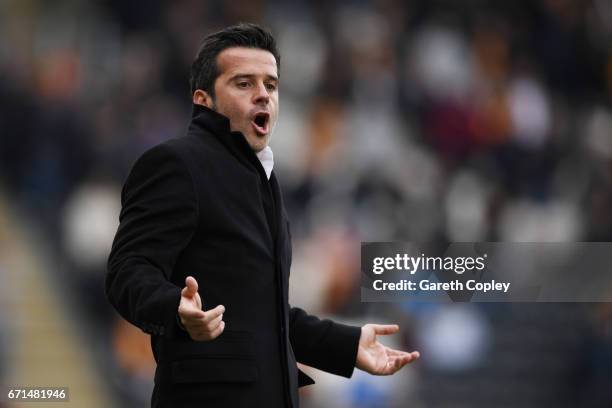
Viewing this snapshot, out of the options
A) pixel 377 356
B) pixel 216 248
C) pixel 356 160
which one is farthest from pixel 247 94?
pixel 356 160

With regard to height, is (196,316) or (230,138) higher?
(230,138)

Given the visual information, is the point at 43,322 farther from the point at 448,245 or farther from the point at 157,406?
the point at 157,406

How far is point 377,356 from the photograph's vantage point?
2941mm

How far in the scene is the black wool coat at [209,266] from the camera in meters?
2.42

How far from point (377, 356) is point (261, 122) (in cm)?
69

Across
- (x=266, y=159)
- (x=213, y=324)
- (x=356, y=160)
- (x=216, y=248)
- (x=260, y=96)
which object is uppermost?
(x=356, y=160)

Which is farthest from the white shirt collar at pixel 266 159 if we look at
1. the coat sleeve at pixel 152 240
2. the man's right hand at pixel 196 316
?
the man's right hand at pixel 196 316

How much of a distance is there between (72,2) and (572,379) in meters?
4.81

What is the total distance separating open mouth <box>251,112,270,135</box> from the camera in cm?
271

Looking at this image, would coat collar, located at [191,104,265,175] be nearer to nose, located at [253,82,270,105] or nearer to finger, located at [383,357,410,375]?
nose, located at [253,82,270,105]

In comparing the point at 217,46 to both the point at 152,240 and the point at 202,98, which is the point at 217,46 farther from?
the point at 152,240

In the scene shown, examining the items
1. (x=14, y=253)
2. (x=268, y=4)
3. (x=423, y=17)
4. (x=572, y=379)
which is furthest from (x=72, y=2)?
(x=572, y=379)

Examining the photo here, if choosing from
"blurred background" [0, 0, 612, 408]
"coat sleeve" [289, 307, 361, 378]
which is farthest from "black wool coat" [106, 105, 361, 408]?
"blurred background" [0, 0, 612, 408]

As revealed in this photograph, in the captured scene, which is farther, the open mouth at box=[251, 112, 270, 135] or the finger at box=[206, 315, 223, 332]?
the open mouth at box=[251, 112, 270, 135]
